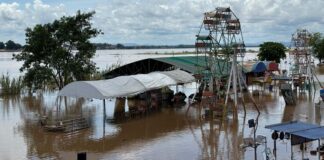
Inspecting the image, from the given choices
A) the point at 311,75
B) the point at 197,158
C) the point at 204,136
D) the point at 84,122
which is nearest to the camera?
the point at 197,158

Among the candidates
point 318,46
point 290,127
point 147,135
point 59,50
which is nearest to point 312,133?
point 290,127

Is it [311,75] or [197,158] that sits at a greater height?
[311,75]

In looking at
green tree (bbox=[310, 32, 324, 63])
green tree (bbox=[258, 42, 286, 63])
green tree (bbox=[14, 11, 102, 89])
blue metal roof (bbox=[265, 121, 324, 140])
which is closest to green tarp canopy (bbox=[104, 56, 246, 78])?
green tree (bbox=[14, 11, 102, 89])

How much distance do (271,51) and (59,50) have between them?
39.6 m

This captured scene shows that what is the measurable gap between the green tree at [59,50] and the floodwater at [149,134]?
10.1 feet

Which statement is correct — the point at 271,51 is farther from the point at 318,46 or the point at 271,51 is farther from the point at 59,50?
the point at 59,50

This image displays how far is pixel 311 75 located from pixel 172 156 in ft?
75.7

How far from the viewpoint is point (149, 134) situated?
21188mm

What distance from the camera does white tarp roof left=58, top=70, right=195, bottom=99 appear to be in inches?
899

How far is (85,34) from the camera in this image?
1351 inches

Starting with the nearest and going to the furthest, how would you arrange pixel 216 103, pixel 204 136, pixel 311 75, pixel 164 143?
pixel 164 143
pixel 204 136
pixel 216 103
pixel 311 75

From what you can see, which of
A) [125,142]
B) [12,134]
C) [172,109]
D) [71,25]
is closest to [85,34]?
[71,25]

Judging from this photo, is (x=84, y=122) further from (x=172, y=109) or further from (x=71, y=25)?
(x=71, y=25)

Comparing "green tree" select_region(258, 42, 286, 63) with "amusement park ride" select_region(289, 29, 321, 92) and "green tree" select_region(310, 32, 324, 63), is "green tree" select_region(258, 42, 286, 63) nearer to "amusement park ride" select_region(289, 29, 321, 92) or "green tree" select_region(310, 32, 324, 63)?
"green tree" select_region(310, 32, 324, 63)
